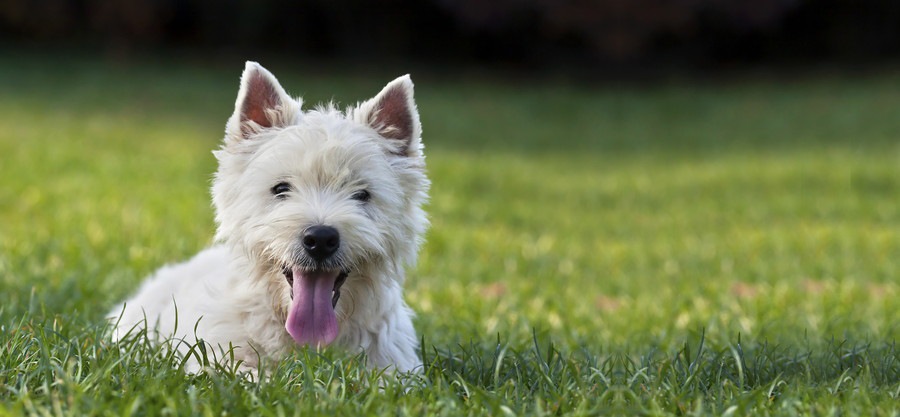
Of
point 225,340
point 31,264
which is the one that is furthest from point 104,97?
point 225,340

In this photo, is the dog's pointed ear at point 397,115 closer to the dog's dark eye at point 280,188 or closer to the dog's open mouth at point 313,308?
the dog's dark eye at point 280,188

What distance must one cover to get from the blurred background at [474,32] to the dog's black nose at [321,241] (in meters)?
25.4

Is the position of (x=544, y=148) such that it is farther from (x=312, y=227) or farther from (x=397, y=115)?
(x=312, y=227)

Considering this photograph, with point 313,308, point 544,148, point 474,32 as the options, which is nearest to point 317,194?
point 313,308

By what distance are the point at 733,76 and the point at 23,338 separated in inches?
1139

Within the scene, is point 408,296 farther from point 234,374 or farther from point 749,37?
point 749,37

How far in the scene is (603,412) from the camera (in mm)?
3588

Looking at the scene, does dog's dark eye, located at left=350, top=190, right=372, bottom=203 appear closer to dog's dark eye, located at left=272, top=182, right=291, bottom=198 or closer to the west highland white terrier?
the west highland white terrier

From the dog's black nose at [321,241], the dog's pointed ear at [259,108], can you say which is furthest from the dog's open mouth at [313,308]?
the dog's pointed ear at [259,108]

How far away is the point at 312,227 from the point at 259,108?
81cm

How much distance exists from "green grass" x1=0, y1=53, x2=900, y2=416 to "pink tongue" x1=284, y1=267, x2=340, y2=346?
21 centimetres

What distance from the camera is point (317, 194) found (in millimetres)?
4242

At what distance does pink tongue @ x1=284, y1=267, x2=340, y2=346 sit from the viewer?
4250 mm

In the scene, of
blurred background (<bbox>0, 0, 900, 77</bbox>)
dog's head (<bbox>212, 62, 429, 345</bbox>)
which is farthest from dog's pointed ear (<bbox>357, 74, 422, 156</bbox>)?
blurred background (<bbox>0, 0, 900, 77</bbox>)
